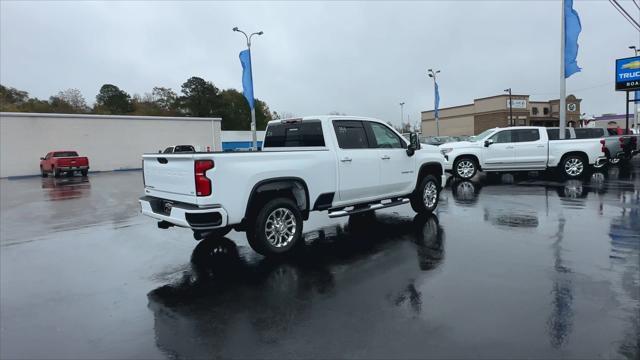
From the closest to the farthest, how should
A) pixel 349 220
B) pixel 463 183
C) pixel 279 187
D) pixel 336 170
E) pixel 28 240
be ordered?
pixel 279 187 < pixel 336 170 < pixel 28 240 < pixel 349 220 < pixel 463 183

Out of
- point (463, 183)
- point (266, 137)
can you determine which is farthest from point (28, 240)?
point (463, 183)

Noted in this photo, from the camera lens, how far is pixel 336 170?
6508 mm

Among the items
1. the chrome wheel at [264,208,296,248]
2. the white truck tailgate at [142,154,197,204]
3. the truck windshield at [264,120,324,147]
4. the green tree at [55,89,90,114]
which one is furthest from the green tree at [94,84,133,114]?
the chrome wheel at [264,208,296,248]

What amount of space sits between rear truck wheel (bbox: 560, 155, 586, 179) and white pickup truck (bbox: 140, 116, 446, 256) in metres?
8.99

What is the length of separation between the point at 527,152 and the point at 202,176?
512 inches

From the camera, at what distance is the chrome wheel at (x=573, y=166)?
1449 centimetres

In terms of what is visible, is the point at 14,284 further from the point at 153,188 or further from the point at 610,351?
the point at 610,351

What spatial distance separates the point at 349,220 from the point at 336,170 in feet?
7.55

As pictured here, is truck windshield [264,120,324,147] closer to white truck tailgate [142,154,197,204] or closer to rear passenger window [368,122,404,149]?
rear passenger window [368,122,404,149]

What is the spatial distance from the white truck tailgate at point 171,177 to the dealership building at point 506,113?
60958mm

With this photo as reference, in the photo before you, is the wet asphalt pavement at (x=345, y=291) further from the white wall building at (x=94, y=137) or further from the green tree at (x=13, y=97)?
the green tree at (x=13, y=97)

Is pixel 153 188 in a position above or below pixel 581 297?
above

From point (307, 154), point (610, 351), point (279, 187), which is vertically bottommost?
point (610, 351)

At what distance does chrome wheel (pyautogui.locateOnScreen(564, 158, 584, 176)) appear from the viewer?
14.5 m
